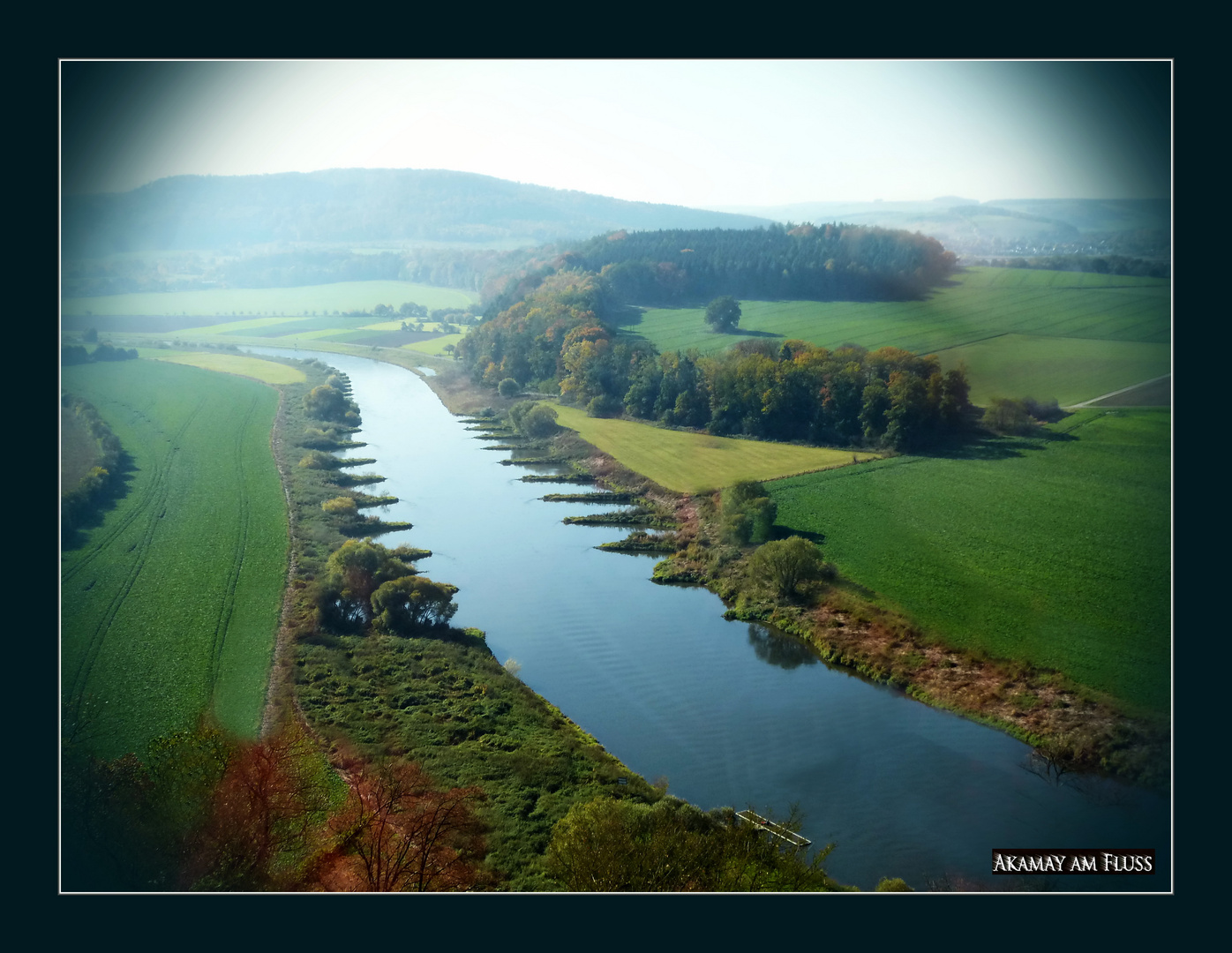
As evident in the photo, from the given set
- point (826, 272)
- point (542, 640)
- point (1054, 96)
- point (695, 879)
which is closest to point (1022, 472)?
point (826, 272)

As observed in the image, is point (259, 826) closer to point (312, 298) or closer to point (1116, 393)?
point (1116, 393)

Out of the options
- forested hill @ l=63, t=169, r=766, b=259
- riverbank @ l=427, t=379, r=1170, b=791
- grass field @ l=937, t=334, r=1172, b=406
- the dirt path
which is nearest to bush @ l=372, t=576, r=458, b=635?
riverbank @ l=427, t=379, r=1170, b=791

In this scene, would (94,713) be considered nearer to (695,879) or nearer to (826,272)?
(695,879)

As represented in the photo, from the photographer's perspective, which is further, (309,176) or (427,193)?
(427,193)

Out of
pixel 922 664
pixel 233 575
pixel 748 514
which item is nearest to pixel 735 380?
pixel 748 514

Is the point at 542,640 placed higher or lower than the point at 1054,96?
lower

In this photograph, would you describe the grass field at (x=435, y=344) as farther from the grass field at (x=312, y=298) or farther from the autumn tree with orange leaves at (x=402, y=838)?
the autumn tree with orange leaves at (x=402, y=838)
